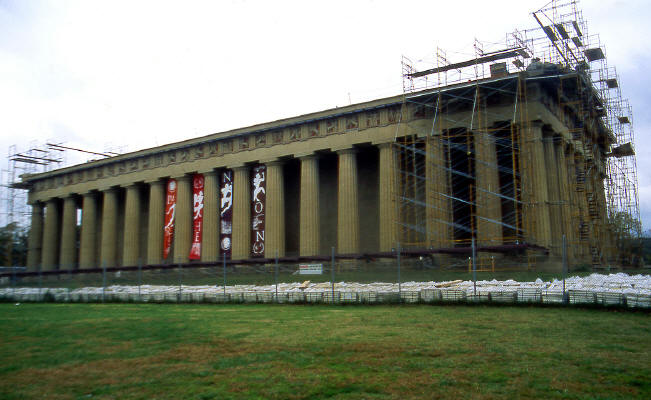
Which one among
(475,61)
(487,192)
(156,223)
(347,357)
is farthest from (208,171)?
(347,357)

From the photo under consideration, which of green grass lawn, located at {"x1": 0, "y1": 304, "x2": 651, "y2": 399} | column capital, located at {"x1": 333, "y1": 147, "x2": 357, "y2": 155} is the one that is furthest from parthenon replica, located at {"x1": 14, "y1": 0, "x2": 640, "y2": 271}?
green grass lawn, located at {"x1": 0, "y1": 304, "x2": 651, "y2": 399}

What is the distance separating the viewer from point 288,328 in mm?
16078

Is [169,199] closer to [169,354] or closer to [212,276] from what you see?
[212,276]

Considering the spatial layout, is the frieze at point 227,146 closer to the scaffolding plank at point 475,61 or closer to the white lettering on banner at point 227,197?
the white lettering on banner at point 227,197

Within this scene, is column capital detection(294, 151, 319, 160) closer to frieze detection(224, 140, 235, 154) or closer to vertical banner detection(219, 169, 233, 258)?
frieze detection(224, 140, 235, 154)

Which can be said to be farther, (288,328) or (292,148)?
(292,148)

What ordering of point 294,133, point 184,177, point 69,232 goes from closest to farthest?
point 294,133 → point 184,177 → point 69,232

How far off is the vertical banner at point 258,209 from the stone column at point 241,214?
479mm

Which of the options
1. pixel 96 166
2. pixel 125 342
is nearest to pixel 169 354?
pixel 125 342

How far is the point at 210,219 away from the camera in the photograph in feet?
183

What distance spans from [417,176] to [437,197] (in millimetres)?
2386

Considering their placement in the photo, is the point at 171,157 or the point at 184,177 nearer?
the point at 184,177

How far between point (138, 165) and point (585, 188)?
1867 inches

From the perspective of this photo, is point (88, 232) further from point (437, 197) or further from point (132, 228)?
point (437, 197)
